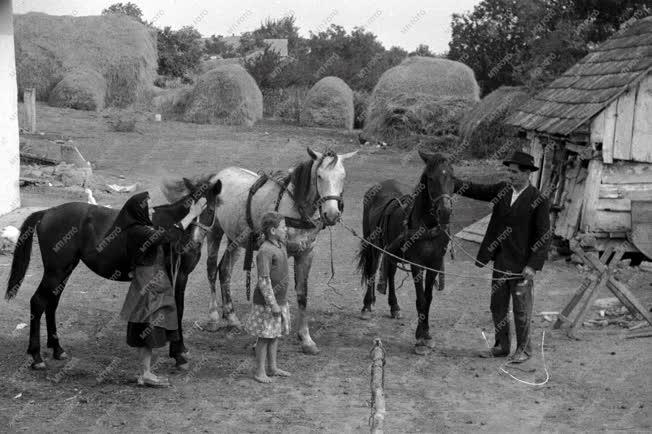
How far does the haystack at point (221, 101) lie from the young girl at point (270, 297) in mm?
23914

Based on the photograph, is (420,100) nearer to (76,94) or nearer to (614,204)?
(76,94)

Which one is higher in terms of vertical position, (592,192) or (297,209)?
(297,209)

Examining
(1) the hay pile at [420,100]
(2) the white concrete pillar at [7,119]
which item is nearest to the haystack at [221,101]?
(1) the hay pile at [420,100]

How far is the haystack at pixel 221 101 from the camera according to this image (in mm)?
31078

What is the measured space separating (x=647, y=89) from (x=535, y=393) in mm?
6891

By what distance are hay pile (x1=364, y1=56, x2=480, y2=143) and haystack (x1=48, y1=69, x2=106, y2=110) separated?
10.5 metres

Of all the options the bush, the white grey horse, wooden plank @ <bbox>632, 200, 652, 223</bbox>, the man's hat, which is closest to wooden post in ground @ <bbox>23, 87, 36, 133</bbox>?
the bush

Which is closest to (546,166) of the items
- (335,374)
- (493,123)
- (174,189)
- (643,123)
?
(643,123)

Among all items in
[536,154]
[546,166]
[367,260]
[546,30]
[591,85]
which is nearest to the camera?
[367,260]

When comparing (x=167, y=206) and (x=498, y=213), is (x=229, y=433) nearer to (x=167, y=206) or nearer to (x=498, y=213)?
(x=167, y=206)

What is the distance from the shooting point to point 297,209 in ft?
27.6

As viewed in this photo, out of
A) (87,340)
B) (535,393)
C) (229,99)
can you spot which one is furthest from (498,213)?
(229,99)

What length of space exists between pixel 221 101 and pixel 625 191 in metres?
20.7

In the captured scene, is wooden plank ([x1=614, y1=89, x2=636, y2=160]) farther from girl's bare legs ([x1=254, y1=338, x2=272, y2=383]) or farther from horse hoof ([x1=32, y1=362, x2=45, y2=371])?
horse hoof ([x1=32, y1=362, x2=45, y2=371])
